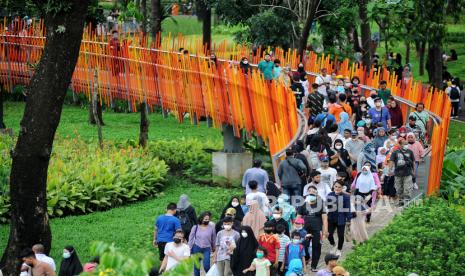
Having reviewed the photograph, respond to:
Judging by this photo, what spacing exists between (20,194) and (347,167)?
5.31m

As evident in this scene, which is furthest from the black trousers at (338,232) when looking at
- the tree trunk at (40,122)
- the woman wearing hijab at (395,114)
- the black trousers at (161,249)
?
the woman wearing hijab at (395,114)

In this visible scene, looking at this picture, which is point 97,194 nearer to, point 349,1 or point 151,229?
point 151,229

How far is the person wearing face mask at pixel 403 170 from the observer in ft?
64.0

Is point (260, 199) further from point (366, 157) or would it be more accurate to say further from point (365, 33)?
point (365, 33)

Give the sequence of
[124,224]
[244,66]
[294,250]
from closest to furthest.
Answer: [294,250] → [124,224] → [244,66]

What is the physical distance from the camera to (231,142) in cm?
2720

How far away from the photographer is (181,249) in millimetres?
16016

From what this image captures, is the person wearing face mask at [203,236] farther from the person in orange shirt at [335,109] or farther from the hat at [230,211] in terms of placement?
the person in orange shirt at [335,109]

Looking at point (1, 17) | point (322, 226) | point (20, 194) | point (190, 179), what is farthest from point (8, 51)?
point (322, 226)

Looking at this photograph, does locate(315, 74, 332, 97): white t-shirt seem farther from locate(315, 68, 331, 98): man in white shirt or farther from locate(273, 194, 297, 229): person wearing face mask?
locate(273, 194, 297, 229): person wearing face mask

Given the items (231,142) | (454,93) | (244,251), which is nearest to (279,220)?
(244,251)

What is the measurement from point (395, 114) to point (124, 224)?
576cm

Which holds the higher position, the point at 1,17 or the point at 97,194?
the point at 1,17

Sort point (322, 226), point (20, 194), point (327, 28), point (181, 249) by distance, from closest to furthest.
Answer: point (181, 249) < point (322, 226) < point (20, 194) < point (327, 28)
